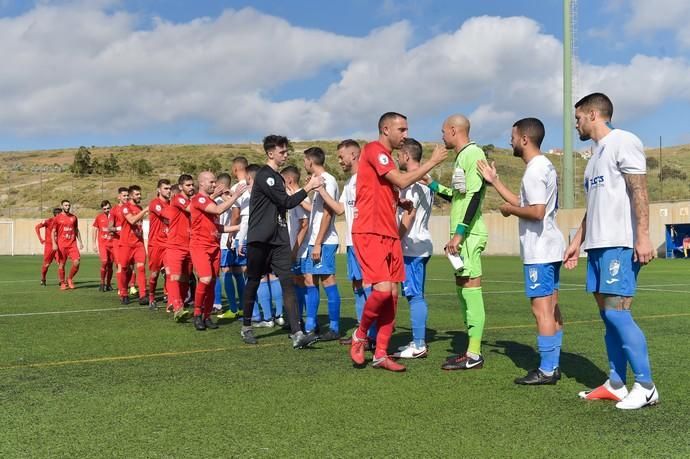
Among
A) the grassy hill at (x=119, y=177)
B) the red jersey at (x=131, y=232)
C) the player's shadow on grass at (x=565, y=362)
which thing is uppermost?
the grassy hill at (x=119, y=177)

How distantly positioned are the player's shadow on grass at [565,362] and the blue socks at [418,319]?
2.59 feet

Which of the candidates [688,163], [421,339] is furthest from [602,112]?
[688,163]

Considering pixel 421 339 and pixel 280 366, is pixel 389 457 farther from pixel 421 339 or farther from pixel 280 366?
pixel 421 339

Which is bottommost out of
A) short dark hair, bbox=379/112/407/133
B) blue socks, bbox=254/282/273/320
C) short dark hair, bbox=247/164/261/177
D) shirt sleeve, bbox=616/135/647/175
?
blue socks, bbox=254/282/273/320

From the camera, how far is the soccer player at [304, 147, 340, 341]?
27.0 feet

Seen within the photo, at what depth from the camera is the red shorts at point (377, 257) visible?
6.27 m

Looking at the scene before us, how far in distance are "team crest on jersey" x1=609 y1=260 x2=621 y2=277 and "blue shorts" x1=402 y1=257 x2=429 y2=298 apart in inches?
101

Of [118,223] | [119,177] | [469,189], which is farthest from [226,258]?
[119,177]

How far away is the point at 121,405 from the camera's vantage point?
503cm

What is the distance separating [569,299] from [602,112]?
8.07 metres

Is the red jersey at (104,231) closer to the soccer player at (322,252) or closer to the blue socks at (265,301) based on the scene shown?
the blue socks at (265,301)

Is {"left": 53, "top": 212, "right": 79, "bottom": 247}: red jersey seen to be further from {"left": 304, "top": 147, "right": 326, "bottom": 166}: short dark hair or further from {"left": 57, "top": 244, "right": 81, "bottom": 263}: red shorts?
{"left": 304, "top": 147, "right": 326, "bottom": 166}: short dark hair

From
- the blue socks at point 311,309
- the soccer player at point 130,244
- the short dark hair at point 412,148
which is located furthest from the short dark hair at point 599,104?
the soccer player at point 130,244

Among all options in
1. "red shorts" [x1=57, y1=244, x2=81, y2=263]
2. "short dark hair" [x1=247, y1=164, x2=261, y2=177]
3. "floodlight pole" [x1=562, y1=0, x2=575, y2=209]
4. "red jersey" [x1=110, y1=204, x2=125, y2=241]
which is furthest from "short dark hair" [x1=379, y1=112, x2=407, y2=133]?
"floodlight pole" [x1=562, y1=0, x2=575, y2=209]
